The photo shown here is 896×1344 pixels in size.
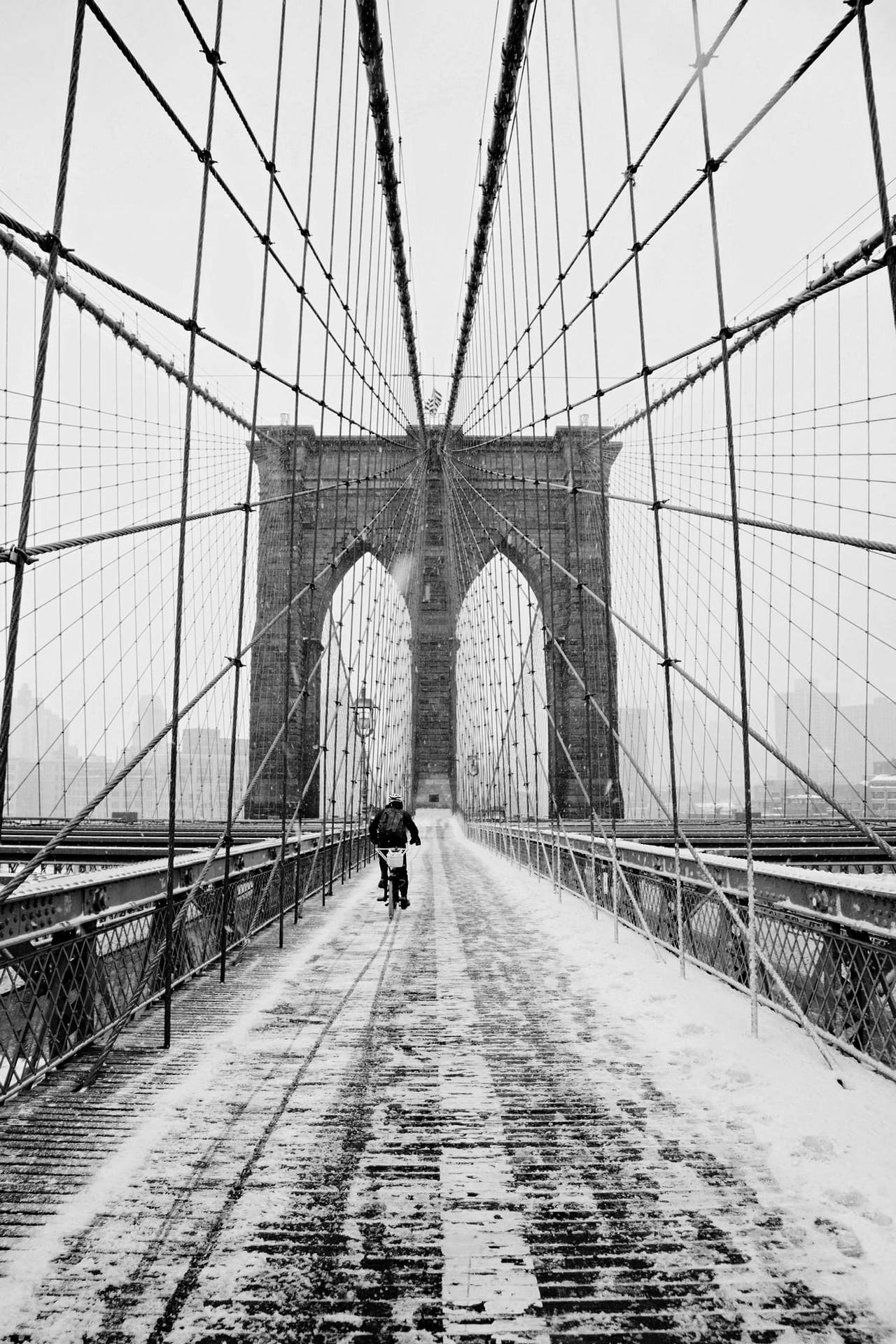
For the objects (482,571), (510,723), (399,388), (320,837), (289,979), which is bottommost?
(289,979)

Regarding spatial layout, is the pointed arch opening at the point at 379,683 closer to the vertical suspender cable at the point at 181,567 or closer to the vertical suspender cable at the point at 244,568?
the vertical suspender cable at the point at 244,568

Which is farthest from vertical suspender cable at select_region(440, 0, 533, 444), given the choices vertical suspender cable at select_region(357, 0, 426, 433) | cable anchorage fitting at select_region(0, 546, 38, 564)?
cable anchorage fitting at select_region(0, 546, 38, 564)

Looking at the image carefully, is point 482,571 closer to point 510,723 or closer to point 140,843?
point 510,723

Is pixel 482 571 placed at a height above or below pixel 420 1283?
above

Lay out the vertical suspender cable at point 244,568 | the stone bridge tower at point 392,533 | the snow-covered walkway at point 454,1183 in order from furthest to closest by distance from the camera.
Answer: the stone bridge tower at point 392,533 < the vertical suspender cable at point 244,568 < the snow-covered walkway at point 454,1183

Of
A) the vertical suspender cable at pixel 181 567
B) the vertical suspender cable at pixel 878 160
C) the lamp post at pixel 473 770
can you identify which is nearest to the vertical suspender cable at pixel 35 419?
the vertical suspender cable at pixel 181 567

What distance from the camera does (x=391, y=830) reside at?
720 cm

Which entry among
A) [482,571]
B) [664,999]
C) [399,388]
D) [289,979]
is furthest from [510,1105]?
[399,388]

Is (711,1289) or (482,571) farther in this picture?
(482,571)

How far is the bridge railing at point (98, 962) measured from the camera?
8.15ft

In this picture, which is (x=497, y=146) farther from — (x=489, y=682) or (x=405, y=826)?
(x=489, y=682)

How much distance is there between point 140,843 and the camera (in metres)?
9.02

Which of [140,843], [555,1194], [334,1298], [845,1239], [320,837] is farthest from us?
[140,843]

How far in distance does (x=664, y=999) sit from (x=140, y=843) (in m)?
7.08
